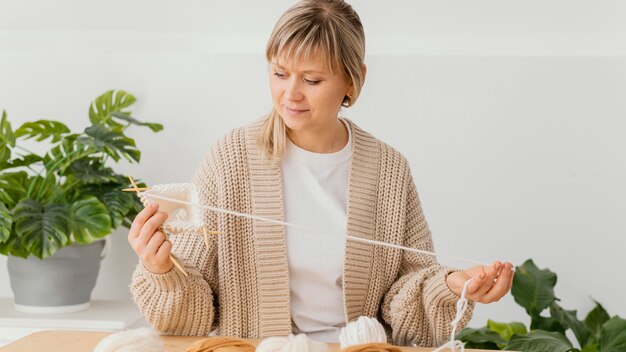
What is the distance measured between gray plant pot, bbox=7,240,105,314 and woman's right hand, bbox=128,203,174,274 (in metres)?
1.36

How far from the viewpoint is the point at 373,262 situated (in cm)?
175

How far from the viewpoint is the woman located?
1.58m

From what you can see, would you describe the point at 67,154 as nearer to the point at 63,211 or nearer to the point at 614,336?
the point at 63,211

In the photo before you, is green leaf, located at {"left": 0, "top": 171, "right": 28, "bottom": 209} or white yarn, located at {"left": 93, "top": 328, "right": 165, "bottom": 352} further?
green leaf, located at {"left": 0, "top": 171, "right": 28, "bottom": 209}

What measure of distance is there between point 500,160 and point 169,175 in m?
1.11

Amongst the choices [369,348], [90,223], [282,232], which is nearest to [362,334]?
[369,348]

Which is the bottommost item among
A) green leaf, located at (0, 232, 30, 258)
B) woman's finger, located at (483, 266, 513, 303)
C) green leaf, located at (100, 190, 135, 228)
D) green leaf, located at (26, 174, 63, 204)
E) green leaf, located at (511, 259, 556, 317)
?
green leaf, located at (511, 259, 556, 317)

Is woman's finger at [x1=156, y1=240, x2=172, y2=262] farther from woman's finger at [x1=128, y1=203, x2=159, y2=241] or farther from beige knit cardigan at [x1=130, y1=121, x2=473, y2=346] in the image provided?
beige knit cardigan at [x1=130, y1=121, x2=473, y2=346]

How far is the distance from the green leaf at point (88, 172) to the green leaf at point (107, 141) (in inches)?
2.7

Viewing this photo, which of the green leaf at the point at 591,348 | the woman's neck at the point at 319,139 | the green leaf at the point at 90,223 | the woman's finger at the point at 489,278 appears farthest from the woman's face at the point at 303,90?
the green leaf at the point at 591,348

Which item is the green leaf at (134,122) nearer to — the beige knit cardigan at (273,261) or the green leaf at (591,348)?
the beige knit cardigan at (273,261)

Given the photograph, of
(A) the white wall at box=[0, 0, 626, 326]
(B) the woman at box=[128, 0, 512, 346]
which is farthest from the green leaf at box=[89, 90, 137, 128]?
(B) the woman at box=[128, 0, 512, 346]

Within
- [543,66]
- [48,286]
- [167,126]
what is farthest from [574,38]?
[48,286]

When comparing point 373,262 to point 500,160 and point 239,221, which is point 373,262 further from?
point 500,160
